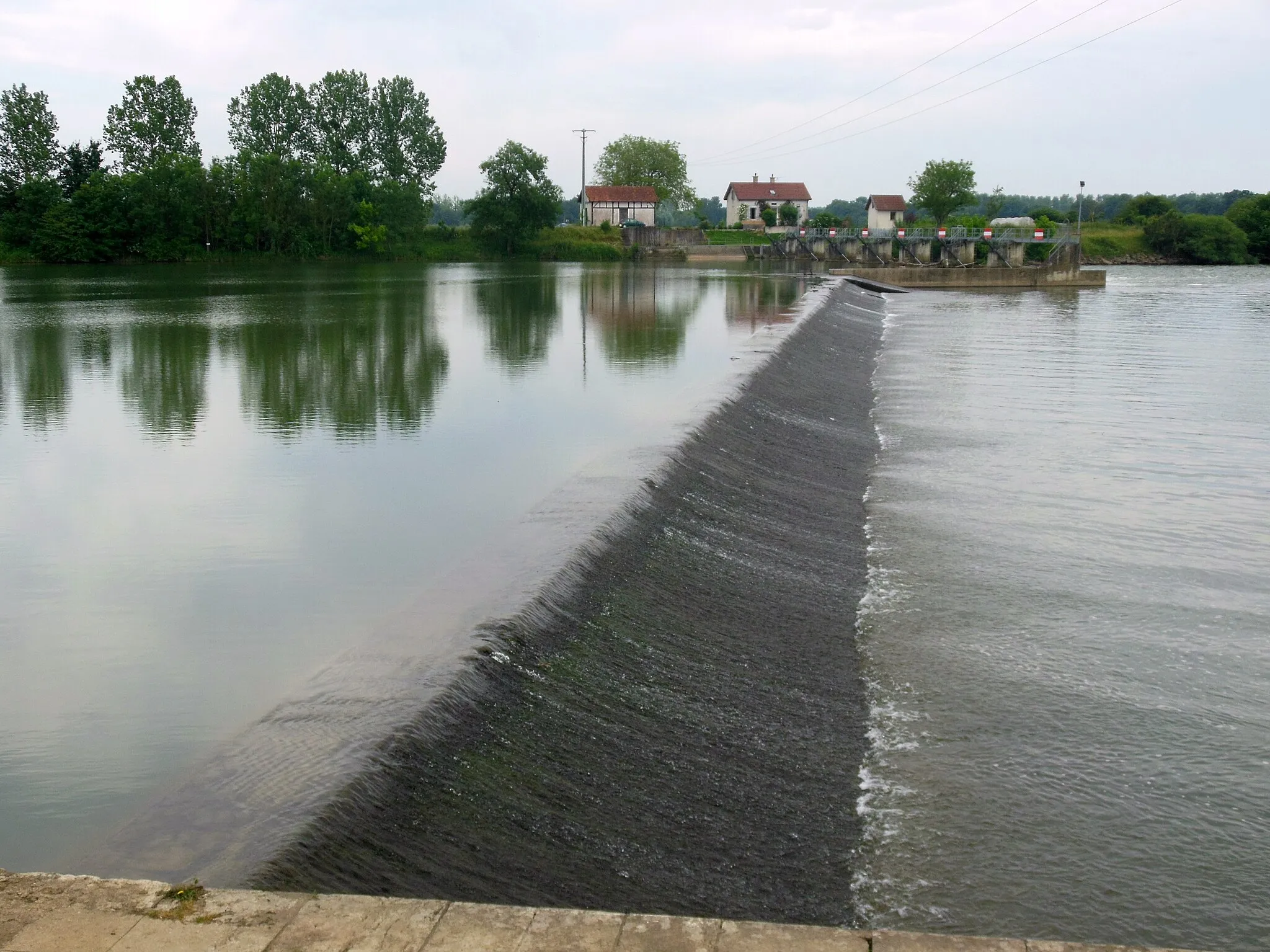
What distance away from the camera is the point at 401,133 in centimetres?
8238

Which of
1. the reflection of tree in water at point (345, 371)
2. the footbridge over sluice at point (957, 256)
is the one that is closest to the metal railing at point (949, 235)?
the footbridge over sluice at point (957, 256)

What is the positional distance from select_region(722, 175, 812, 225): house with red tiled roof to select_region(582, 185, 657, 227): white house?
12867 millimetres

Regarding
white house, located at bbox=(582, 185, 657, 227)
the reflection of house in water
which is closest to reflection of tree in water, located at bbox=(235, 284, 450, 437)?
the reflection of house in water

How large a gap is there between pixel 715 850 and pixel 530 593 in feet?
6.59

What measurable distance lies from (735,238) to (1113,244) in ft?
89.8

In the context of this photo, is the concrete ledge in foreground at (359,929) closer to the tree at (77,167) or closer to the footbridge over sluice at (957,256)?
the footbridge over sluice at (957,256)

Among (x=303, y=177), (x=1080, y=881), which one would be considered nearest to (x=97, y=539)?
(x=1080, y=881)

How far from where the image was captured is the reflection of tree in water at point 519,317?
19859 mm

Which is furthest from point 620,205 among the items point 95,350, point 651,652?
point 651,652

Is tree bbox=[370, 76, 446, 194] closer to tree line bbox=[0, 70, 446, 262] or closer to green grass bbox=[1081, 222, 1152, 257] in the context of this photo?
tree line bbox=[0, 70, 446, 262]

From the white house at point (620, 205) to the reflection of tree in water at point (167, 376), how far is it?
75.9 metres

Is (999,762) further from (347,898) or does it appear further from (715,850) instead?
(347,898)

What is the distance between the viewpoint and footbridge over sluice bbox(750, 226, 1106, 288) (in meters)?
50.6

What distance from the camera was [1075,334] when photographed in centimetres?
2864
